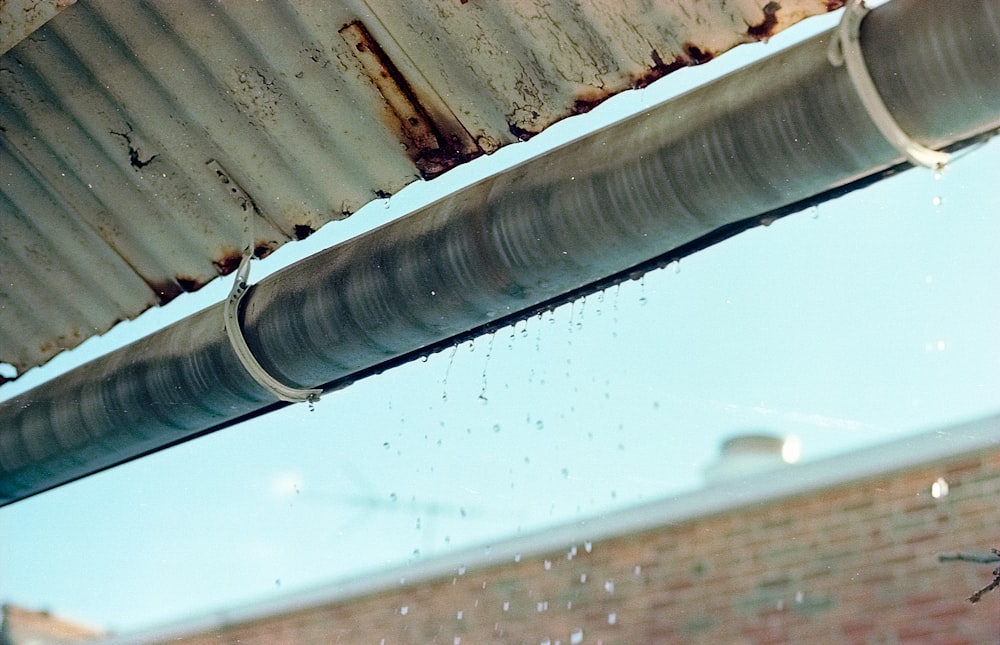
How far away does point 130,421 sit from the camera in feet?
8.50

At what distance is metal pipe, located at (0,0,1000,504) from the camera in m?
1.59

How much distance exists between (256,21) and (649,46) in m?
0.87

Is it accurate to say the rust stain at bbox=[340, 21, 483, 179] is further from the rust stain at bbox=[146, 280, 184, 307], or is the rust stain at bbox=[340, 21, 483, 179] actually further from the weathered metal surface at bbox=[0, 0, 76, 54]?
the rust stain at bbox=[146, 280, 184, 307]

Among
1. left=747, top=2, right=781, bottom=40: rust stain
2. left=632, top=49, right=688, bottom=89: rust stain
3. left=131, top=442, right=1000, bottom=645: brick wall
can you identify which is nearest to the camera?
left=747, top=2, right=781, bottom=40: rust stain

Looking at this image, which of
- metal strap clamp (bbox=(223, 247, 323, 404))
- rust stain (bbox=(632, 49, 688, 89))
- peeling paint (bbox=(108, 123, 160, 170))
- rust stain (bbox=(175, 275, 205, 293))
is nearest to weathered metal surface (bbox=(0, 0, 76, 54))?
peeling paint (bbox=(108, 123, 160, 170))

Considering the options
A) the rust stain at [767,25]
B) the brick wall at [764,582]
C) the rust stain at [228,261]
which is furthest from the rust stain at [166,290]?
the brick wall at [764,582]

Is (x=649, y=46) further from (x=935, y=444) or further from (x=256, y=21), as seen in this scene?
(x=935, y=444)

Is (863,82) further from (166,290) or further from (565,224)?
(166,290)

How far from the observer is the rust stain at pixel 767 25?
1.85 meters

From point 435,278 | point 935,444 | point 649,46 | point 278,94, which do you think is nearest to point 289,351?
point 435,278

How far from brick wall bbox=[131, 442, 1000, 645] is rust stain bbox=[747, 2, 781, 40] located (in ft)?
8.62

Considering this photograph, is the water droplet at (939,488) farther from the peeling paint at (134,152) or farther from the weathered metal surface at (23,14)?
the weathered metal surface at (23,14)

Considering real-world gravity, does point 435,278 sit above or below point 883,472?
below

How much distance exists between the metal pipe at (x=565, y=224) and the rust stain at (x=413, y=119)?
0.56 feet
